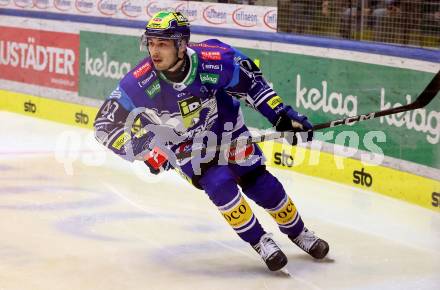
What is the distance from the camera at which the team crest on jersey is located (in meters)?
4.95

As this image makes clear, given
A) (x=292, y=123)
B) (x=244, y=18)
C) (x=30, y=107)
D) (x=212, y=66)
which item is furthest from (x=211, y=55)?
(x=30, y=107)

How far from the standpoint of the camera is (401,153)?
6719mm

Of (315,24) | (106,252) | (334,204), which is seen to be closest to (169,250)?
(106,252)

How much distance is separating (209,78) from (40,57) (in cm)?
541

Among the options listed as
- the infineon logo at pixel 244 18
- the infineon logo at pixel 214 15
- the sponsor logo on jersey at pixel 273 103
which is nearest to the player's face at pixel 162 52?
the sponsor logo on jersey at pixel 273 103

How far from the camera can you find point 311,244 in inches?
199

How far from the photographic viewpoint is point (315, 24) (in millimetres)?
7504

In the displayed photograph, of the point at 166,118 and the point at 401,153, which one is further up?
the point at 166,118

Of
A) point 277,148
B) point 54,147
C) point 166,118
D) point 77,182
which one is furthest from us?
point 54,147

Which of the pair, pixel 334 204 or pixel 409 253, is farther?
pixel 334 204

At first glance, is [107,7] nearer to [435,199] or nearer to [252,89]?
[435,199]

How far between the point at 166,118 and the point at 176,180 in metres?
2.25

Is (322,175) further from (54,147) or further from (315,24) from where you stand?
(54,147)

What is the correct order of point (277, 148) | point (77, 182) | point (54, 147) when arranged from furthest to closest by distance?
point (54, 147) < point (277, 148) < point (77, 182)
